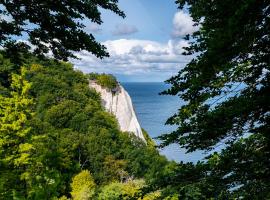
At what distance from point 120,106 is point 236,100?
8065cm

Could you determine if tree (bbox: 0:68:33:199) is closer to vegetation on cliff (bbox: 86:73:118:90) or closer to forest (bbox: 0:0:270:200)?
forest (bbox: 0:0:270:200)

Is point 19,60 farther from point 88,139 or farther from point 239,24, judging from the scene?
point 88,139

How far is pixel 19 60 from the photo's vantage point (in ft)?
19.9

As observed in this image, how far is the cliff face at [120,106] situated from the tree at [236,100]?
76.1 meters

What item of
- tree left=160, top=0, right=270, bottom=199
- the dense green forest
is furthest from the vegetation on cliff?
tree left=160, top=0, right=270, bottom=199

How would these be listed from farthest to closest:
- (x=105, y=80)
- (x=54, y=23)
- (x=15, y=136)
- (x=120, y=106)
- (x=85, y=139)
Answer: (x=120, y=106) < (x=105, y=80) < (x=85, y=139) < (x=15, y=136) < (x=54, y=23)

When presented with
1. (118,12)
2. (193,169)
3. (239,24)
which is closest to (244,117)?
(193,169)

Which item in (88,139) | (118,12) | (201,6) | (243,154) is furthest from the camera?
(88,139)

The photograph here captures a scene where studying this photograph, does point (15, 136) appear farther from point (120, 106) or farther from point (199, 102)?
point (120, 106)

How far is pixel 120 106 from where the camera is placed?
88.7 m

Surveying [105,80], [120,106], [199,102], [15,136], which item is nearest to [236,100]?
[199,102]

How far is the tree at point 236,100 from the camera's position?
7.61 meters

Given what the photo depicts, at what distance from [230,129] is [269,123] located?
836mm

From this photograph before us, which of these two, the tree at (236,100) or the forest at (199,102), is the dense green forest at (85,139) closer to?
the forest at (199,102)
